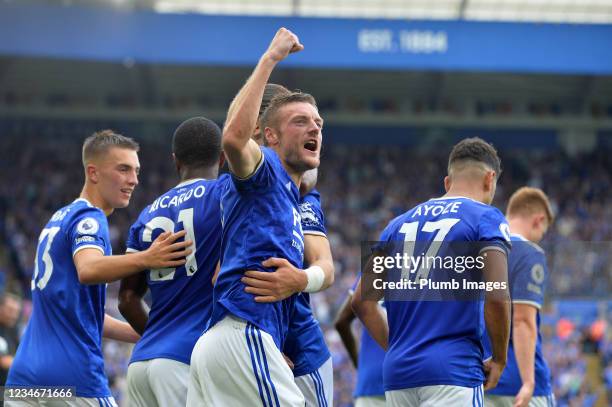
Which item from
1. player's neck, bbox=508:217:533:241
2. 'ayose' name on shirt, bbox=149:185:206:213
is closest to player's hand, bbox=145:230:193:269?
'ayose' name on shirt, bbox=149:185:206:213

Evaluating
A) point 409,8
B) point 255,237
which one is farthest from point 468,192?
point 409,8

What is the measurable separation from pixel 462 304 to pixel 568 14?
23562 millimetres

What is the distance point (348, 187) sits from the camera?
27109 millimetres

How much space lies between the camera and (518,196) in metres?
6.33

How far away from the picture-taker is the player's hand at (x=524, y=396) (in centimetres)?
532

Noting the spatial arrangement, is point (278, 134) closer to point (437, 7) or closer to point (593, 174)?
point (437, 7)

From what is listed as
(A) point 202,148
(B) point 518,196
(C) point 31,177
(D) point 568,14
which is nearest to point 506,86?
(D) point 568,14

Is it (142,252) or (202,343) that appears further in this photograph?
(142,252)

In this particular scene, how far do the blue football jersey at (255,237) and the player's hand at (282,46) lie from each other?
40 cm

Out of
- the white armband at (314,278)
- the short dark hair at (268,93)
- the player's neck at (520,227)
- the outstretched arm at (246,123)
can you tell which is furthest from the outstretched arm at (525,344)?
the outstretched arm at (246,123)

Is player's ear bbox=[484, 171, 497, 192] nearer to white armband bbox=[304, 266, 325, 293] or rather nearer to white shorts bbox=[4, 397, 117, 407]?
white armband bbox=[304, 266, 325, 293]

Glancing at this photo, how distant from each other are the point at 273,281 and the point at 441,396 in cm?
106

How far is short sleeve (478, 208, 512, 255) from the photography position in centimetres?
433

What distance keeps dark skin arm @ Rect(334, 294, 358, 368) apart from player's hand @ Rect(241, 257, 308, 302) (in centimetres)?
184
